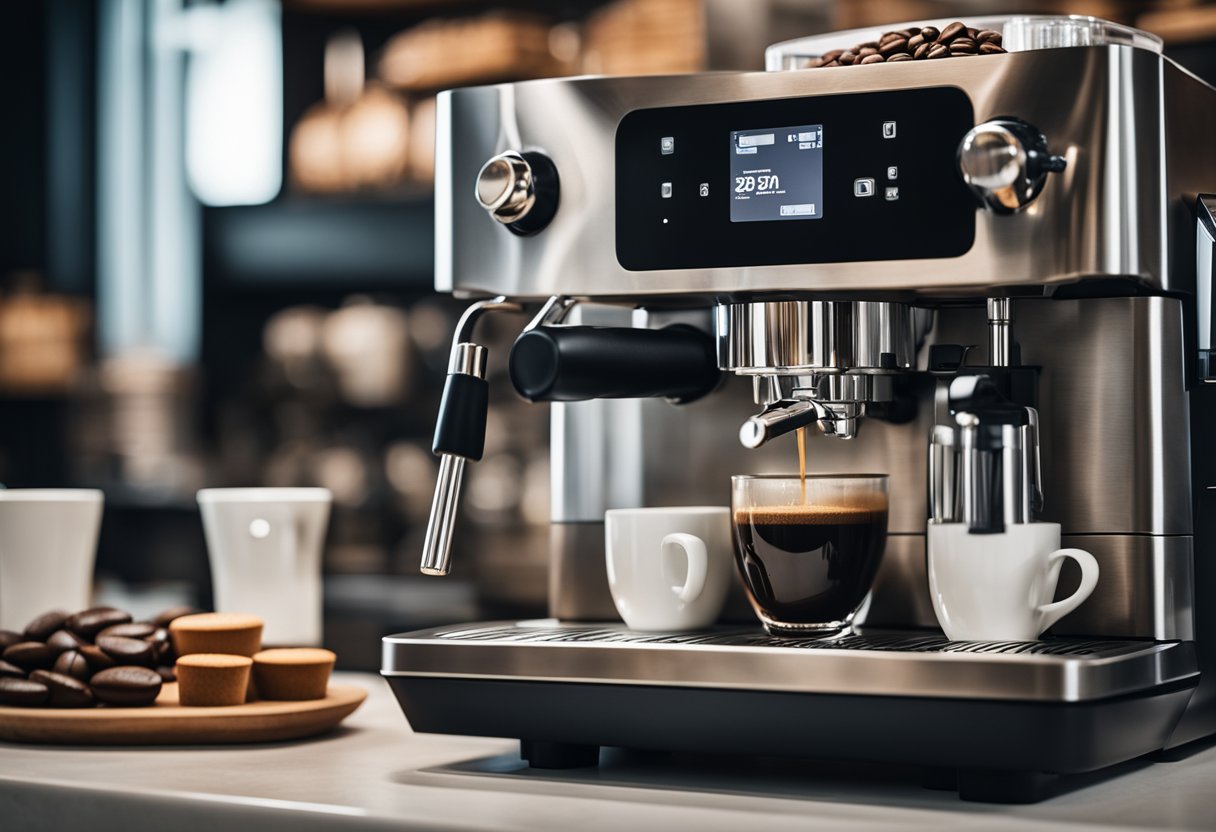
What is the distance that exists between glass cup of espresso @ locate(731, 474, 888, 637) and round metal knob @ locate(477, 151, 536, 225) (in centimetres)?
21

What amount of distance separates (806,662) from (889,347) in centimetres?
19

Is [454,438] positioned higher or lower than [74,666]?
higher

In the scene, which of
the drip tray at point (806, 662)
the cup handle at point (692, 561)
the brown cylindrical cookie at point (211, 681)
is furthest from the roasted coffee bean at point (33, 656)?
the cup handle at point (692, 561)

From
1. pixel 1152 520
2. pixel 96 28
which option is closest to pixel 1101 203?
pixel 1152 520

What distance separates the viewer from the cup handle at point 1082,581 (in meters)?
0.88

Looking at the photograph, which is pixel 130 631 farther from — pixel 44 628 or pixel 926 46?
pixel 926 46

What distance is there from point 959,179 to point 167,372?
10.0ft

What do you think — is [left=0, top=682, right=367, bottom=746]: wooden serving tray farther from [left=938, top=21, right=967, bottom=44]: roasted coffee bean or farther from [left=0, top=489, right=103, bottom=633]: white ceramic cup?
[left=938, top=21, right=967, bottom=44]: roasted coffee bean

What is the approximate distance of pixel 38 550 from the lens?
126cm

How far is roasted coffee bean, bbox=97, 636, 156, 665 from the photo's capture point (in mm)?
1100

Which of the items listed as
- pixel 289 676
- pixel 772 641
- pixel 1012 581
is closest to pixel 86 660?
pixel 289 676

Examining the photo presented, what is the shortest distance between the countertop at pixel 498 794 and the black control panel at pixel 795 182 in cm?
28

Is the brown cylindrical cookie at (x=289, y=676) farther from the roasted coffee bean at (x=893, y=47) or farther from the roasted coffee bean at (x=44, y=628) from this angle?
the roasted coffee bean at (x=893, y=47)

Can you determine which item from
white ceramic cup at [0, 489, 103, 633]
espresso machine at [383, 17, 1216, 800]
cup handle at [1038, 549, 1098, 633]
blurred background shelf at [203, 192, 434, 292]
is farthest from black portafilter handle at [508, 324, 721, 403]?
blurred background shelf at [203, 192, 434, 292]
